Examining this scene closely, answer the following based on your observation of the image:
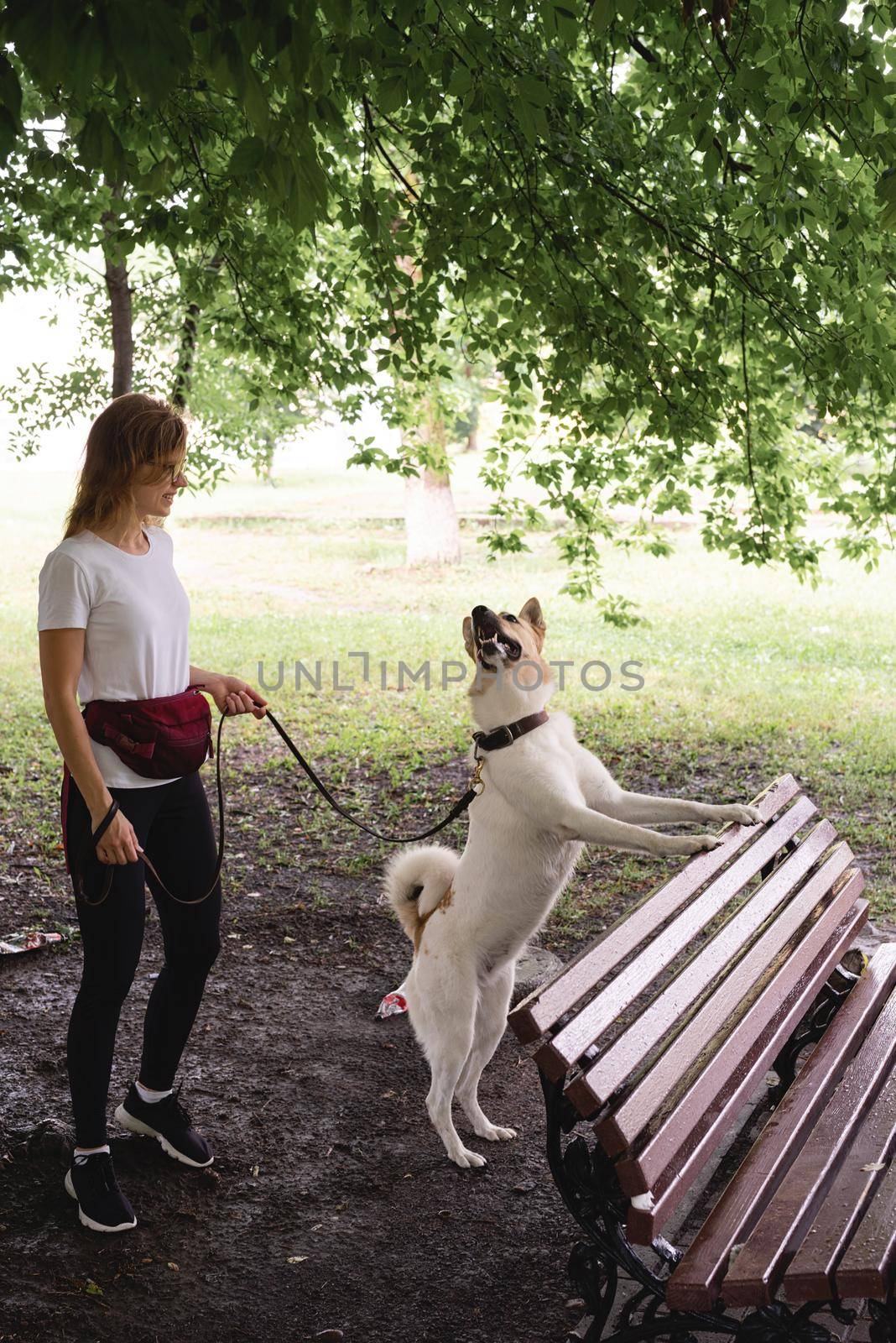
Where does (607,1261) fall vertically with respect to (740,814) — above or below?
below

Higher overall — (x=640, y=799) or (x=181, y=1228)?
(x=640, y=799)

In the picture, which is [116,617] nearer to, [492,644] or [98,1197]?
[492,644]

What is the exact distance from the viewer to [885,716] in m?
9.54

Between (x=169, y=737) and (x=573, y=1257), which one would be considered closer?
(x=573, y=1257)

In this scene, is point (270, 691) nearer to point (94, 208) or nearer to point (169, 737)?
point (94, 208)

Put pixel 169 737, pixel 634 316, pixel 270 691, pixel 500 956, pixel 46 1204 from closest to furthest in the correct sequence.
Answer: pixel 169 737, pixel 46 1204, pixel 500 956, pixel 634 316, pixel 270 691

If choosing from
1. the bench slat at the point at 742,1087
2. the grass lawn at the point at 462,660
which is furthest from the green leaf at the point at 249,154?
the grass lawn at the point at 462,660

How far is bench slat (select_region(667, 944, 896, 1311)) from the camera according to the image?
81.2 inches

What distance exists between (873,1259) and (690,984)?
0.85m

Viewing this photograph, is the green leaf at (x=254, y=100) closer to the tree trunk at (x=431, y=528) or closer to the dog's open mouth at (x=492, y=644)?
the dog's open mouth at (x=492, y=644)

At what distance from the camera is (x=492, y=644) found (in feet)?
11.2

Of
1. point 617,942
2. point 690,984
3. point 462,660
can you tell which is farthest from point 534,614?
point 462,660

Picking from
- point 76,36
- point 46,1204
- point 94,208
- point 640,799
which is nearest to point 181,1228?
point 46,1204

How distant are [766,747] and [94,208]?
6.05m
